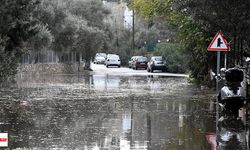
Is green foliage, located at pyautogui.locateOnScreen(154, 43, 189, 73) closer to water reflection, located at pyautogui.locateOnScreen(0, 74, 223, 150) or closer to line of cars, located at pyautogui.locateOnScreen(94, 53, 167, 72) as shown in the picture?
line of cars, located at pyautogui.locateOnScreen(94, 53, 167, 72)

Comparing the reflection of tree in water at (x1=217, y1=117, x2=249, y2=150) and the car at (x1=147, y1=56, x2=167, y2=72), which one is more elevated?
the car at (x1=147, y1=56, x2=167, y2=72)

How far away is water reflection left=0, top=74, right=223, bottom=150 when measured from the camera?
35.2 feet

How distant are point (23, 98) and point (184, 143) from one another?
10.8 meters

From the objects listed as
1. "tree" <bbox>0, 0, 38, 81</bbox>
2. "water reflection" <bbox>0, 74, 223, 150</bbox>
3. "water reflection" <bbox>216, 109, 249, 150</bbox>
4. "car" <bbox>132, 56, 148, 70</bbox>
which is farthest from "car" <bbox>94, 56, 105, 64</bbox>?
"water reflection" <bbox>216, 109, 249, 150</bbox>

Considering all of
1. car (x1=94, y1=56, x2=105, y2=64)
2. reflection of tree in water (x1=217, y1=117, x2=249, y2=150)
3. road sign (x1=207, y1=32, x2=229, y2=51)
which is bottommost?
reflection of tree in water (x1=217, y1=117, x2=249, y2=150)

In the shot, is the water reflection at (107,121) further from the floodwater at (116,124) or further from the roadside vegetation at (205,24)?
the roadside vegetation at (205,24)

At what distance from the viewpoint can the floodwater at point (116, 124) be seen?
34.7 feet

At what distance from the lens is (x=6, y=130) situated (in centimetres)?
1222

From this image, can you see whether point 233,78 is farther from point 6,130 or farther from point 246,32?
point 6,130

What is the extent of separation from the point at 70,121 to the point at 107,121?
0.93 m

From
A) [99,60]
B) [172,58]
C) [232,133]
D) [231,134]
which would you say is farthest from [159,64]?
[231,134]

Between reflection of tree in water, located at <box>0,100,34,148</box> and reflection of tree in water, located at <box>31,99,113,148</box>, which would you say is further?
reflection of tree in water, located at <box>31,99,113,148</box>

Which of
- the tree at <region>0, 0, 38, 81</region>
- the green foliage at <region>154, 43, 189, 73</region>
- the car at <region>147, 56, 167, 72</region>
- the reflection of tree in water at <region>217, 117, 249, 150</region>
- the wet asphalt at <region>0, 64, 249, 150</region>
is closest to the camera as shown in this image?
the reflection of tree in water at <region>217, 117, 249, 150</region>

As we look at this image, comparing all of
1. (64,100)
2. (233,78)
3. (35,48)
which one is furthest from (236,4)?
(35,48)
